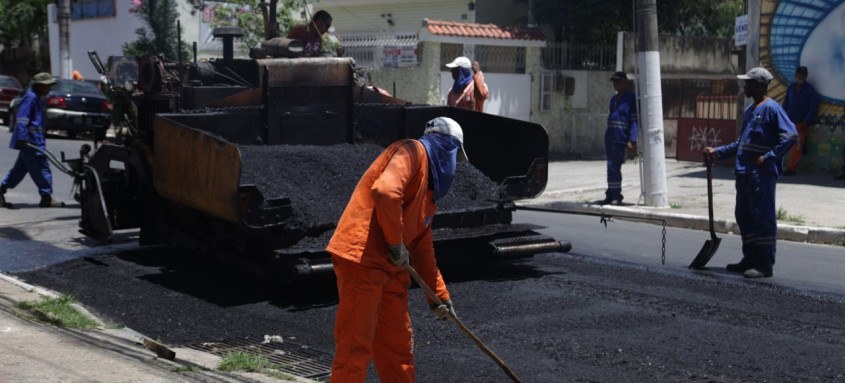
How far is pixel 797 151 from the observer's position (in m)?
15.8

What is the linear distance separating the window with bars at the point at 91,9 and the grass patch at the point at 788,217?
27.4 m

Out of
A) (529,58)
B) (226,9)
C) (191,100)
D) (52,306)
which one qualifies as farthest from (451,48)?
(52,306)

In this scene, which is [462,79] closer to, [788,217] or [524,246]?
[788,217]

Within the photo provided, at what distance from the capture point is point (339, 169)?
8.78 m

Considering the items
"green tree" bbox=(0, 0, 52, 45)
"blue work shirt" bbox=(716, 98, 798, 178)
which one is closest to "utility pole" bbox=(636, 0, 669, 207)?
"blue work shirt" bbox=(716, 98, 798, 178)

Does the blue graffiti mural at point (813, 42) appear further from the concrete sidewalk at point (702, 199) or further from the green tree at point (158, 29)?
the green tree at point (158, 29)

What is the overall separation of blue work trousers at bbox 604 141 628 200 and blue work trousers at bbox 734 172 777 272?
4376 mm

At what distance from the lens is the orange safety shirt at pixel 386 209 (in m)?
4.82

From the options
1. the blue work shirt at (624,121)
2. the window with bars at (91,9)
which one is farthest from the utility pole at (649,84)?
the window with bars at (91,9)

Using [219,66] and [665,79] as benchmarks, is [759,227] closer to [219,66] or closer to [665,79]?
[219,66]

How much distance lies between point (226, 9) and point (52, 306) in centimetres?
1781

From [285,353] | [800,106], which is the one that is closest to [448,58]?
[800,106]

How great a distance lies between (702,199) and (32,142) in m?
8.34

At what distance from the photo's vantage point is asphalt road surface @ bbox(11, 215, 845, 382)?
6.06 meters
